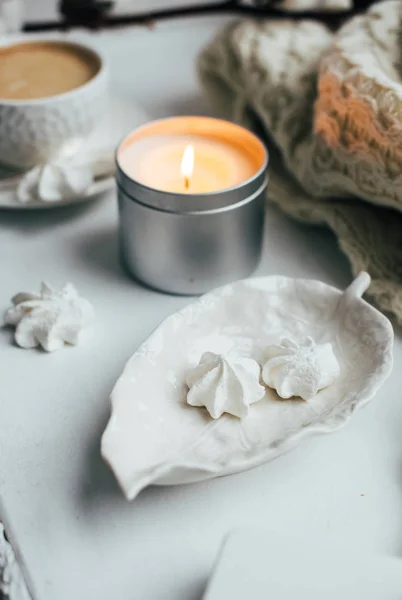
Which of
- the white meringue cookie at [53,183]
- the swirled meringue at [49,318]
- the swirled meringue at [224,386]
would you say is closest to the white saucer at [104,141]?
the white meringue cookie at [53,183]

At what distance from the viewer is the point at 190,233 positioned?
0.54m

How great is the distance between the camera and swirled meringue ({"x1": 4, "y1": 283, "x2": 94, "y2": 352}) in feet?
1.71

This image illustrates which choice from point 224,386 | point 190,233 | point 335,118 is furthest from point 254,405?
point 335,118

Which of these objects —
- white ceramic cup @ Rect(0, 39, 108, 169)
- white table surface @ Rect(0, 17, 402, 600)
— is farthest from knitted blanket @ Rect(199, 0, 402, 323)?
white ceramic cup @ Rect(0, 39, 108, 169)

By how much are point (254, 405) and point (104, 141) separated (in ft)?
1.12

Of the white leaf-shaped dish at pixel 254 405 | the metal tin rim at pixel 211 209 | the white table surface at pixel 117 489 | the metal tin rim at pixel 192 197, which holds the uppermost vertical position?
the metal tin rim at pixel 192 197

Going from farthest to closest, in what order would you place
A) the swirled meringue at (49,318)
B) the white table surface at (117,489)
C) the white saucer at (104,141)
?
the white saucer at (104,141)
the swirled meringue at (49,318)
the white table surface at (117,489)

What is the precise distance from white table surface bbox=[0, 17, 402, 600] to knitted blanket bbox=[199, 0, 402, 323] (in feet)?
0.13

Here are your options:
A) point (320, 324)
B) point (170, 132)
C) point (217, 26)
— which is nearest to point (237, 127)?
point (170, 132)

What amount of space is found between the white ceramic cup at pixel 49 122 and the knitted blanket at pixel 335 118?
0.14 meters

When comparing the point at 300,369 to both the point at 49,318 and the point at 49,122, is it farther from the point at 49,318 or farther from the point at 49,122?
the point at 49,122

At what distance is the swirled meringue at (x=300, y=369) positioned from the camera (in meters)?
0.46

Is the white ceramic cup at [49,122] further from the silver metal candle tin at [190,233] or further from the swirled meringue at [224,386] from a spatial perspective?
the swirled meringue at [224,386]

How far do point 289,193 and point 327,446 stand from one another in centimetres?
26
